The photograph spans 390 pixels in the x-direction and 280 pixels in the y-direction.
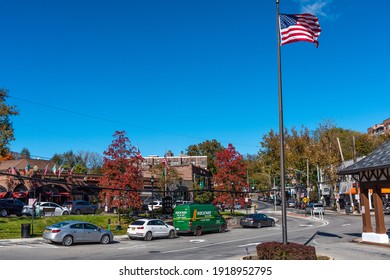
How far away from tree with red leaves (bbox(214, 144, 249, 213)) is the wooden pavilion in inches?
933

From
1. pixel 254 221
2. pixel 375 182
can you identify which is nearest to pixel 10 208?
pixel 254 221

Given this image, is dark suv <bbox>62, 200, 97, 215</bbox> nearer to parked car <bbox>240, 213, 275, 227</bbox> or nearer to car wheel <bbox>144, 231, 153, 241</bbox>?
parked car <bbox>240, 213, 275, 227</bbox>

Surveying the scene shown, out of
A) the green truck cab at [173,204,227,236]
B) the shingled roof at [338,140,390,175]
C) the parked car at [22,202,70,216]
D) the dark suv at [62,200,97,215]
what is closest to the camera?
the shingled roof at [338,140,390,175]

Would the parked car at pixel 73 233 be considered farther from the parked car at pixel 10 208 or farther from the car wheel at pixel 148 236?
the parked car at pixel 10 208

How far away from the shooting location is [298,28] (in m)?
17.1

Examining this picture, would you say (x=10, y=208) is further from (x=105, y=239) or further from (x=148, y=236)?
(x=148, y=236)

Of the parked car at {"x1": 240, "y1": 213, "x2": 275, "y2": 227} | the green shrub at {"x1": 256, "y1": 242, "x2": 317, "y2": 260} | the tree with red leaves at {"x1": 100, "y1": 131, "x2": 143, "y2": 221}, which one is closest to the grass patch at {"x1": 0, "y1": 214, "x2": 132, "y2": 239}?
the tree with red leaves at {"x1": 100, "y1": 131, "x2": 143, "y2": 221}

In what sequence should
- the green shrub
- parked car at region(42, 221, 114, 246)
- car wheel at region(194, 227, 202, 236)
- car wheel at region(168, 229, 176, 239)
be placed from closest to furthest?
1. the green shrub
2. parked car at region(42, 221, 114, 246)
3. car wheel at region(168, 229, 176, 239)
4. car wheel at region(194, 227, 202, 236)

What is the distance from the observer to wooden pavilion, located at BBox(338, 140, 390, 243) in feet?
76.0

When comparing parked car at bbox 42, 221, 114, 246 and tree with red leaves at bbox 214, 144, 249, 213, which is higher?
tree with red leaves at bbox 214, 144, 249, 213

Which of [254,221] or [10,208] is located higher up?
[10,208]

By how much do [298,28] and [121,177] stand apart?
24.0 m

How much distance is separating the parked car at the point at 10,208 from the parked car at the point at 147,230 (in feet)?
49.7
